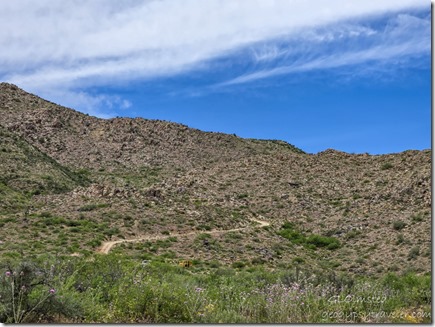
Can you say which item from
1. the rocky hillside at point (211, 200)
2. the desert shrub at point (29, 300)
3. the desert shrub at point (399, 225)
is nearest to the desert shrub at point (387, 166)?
the rocky hillside at point (211, 200)

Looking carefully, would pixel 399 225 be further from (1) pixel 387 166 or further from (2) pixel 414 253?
(1) pixel 387 166

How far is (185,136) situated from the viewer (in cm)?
9256

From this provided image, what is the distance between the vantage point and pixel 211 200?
54156 millimetres

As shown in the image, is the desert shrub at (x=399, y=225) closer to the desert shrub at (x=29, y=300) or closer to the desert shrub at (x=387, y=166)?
the desert shrub at (x=387, y=166)

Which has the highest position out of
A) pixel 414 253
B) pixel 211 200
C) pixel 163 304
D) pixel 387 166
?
pixel 387 166

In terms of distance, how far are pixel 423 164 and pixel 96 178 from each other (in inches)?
1462

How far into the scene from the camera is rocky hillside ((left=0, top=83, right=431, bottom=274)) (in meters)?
38.0

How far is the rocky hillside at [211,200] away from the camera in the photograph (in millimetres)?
38000

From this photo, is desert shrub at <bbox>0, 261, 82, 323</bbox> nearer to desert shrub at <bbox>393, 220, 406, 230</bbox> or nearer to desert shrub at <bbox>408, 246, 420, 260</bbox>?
desert shrub at <bbox>408, 246, 420, 260</bbox>

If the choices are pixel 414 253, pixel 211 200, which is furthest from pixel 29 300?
pixel 211 200

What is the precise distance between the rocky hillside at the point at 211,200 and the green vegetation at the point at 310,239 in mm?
139

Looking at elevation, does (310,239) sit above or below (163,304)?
above

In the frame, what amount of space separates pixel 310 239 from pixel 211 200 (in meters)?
11.7

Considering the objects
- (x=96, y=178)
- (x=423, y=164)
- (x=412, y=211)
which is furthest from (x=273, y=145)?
(x=412, y=211)
